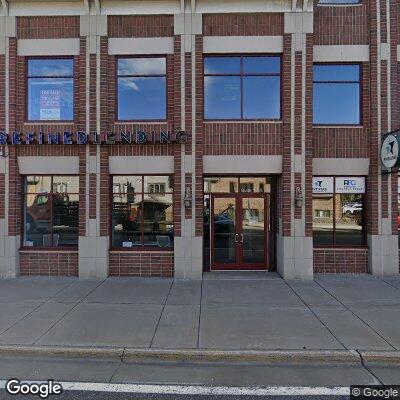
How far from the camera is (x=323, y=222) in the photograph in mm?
10703

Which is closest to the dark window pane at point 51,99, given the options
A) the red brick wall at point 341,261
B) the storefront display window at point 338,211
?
the storefront display window at point 338,211

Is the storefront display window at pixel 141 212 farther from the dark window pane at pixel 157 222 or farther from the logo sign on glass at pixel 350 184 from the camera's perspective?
the logo sign on glass at pixel 350 184

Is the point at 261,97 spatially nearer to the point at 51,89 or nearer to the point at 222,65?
the point at 222,65

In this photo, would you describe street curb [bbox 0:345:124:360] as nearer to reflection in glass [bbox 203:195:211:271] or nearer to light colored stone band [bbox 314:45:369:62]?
reflection in glass [bbox 203:195:211:271]

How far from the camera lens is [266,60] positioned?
10320 millimetres

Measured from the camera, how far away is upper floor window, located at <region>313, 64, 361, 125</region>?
10.6m

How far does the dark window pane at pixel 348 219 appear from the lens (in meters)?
10.7

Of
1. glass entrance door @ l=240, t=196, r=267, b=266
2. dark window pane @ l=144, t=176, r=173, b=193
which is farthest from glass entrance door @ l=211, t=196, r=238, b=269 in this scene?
dark window pane @ l=144, t=176, r=173, b=193

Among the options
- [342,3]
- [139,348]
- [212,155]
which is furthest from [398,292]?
[342,3]

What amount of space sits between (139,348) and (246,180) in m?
6.54

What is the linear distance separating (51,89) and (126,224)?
4.47 meters

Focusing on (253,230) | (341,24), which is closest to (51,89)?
(253,230)

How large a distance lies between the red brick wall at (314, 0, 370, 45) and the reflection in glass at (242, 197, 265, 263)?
503 centimetres

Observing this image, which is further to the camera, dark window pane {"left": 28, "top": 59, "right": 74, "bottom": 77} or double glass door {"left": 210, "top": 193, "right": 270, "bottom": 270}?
double glass door {"left": 210, "top": 193, "right": 270, "bottom": 270}
